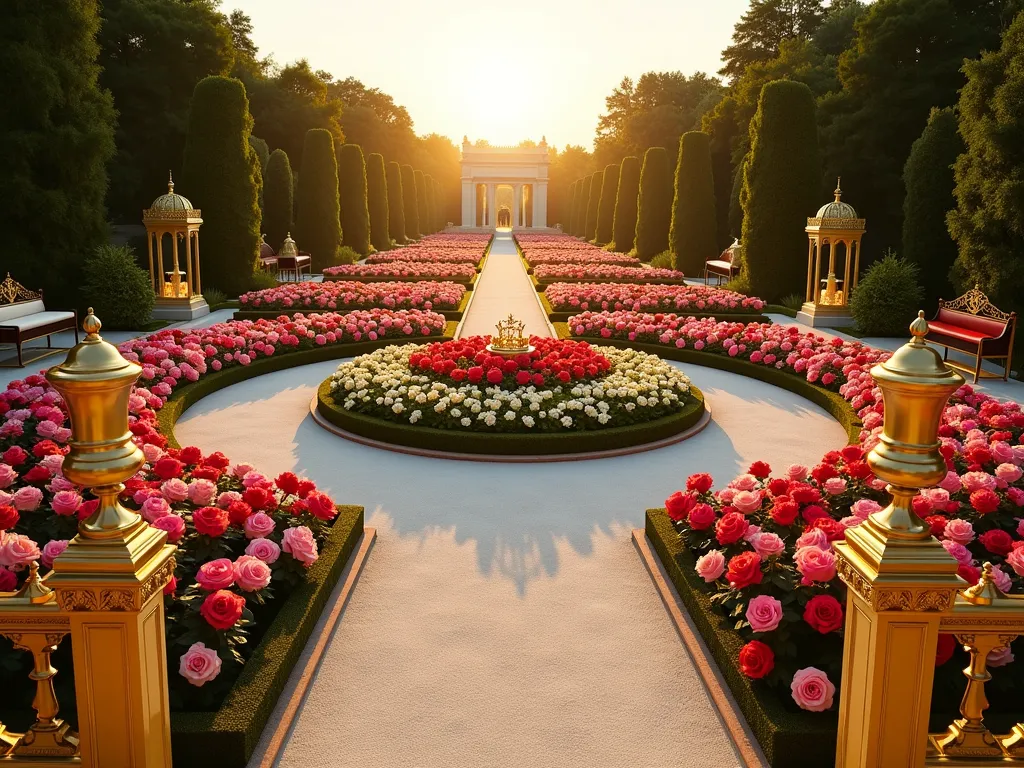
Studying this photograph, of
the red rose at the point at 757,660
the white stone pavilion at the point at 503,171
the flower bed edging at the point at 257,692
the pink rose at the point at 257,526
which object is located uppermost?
the white stone pavilion at the point at 503,171

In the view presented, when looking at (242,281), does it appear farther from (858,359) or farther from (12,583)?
(12,583)

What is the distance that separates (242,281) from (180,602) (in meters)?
18.5

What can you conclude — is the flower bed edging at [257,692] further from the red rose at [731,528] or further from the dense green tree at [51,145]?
the dense green tree at [51,145]

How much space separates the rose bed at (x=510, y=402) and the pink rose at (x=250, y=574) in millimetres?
4155

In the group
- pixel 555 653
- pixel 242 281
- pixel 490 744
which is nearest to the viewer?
pixel 490 744

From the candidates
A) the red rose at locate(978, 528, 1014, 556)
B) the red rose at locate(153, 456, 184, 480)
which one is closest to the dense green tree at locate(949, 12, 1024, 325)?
the red rose at locate(978, 528, 1014, 556)

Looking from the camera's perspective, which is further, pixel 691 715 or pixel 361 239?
pixel 361 239

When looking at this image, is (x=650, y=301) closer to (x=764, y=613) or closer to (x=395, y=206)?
(x=764, y=613)

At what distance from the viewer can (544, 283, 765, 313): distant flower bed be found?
58.0 feet

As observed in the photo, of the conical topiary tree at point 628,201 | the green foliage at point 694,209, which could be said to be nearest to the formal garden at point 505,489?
the green foliage at point 694,209

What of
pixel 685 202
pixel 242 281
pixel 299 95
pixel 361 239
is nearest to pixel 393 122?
pixel 299 95

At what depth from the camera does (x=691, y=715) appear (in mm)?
3896

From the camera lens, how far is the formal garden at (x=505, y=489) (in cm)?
283

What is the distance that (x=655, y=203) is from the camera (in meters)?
33.7
